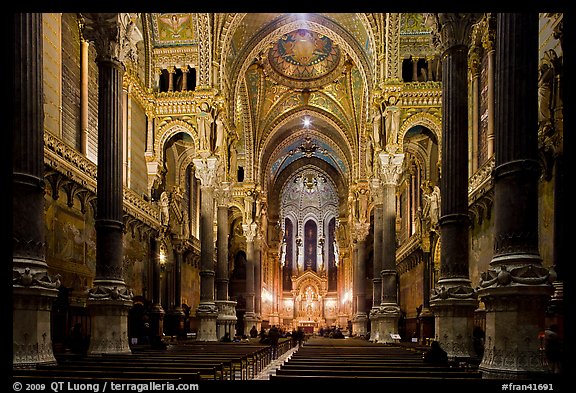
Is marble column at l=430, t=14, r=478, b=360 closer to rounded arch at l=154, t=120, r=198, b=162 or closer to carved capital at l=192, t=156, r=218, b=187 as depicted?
carved capital at l=192, t=156, r=218, b=187

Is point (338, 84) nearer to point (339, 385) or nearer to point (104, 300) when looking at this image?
point (104, 300)

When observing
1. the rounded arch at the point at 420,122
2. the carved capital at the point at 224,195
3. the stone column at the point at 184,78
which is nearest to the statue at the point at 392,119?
the rounded arch at the point at 420,122

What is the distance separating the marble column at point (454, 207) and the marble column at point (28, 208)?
20.7 feet

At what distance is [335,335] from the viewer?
33.8 m

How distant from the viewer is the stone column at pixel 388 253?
845 inches

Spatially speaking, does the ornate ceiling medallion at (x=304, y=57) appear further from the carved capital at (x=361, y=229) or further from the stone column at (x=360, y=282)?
the stone column at (x=360, y=282)

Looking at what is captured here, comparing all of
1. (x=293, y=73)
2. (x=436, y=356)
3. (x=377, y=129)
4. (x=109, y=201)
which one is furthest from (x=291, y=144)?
(x=436, y=356)

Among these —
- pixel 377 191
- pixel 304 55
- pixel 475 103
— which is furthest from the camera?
pixel 304 55

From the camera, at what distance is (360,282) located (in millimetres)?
37312

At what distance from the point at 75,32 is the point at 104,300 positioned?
30.8 ft

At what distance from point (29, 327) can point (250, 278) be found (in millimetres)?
29536

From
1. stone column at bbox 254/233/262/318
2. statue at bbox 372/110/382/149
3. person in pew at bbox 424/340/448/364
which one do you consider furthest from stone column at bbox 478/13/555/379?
stone column at bbox 254/233/262/318

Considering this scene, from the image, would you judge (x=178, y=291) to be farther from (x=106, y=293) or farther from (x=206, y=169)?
(x=106, y=293)
